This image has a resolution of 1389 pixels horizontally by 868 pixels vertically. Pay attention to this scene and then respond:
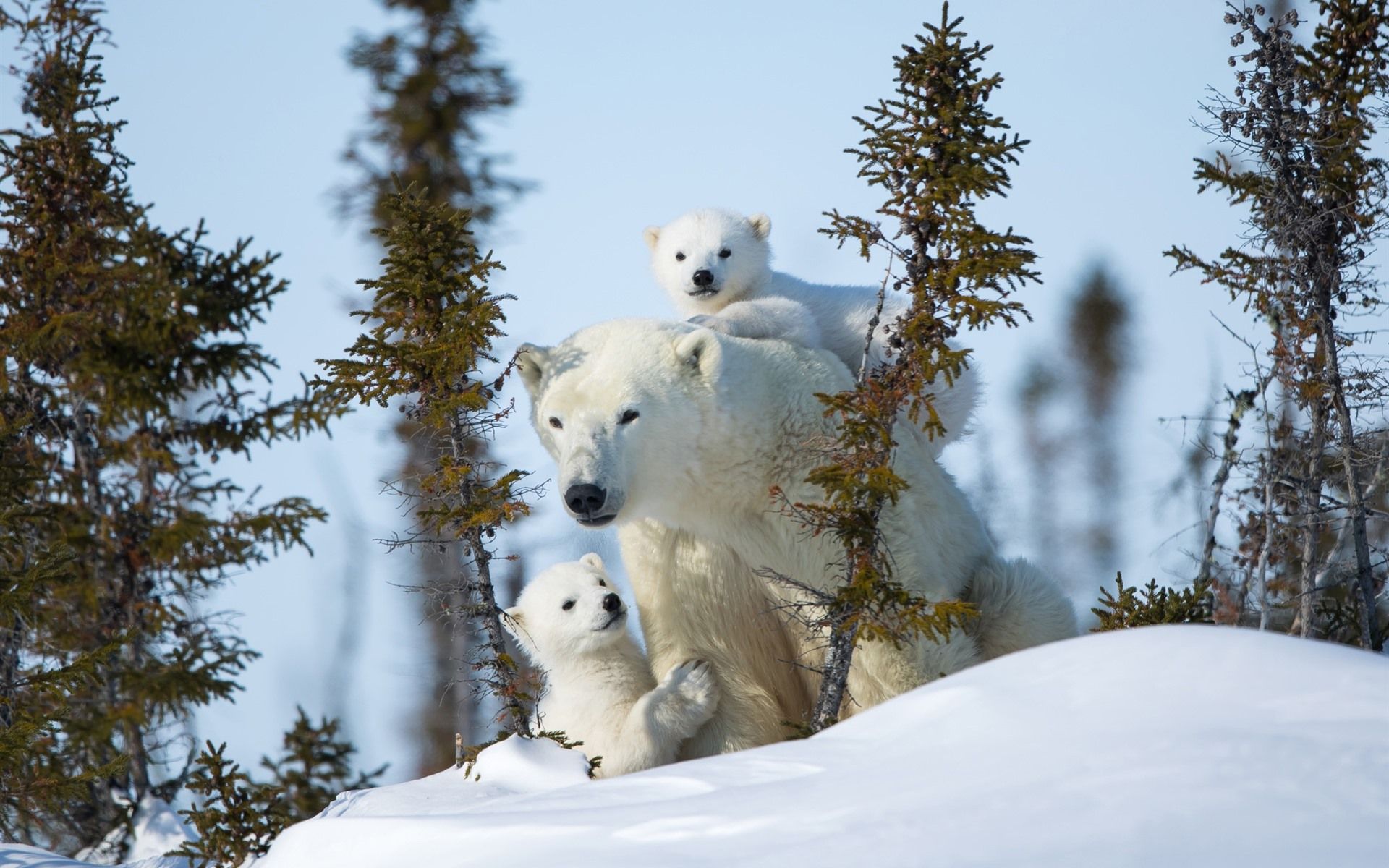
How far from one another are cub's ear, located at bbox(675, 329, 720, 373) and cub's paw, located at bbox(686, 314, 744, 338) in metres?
0.51

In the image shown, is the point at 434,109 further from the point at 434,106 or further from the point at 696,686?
the point at 696,686

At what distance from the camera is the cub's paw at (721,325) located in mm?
6805

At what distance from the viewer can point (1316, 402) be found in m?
7.30

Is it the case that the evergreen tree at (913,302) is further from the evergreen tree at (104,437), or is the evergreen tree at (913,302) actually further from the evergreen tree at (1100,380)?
the evergreen tree at (1100,380)

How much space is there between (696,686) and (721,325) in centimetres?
177

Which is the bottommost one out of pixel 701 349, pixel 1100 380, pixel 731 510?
pixel 731 510

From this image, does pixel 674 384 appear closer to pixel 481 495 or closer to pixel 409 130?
pixel 481 495

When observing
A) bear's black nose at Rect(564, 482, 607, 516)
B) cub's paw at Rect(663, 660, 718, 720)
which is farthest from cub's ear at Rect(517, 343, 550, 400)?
cub's paw at Rect(663, 660, 718, 720)

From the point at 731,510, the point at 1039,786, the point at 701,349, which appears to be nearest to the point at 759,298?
the point at 701,349

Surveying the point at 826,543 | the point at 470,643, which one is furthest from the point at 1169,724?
the point at 470,643

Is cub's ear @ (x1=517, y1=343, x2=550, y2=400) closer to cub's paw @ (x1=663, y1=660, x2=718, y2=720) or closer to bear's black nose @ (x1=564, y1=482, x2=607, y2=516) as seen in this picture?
bear's black nose @ (x1=564, y1=482, x2=607, y2=516)

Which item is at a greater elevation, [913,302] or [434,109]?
[434,109]

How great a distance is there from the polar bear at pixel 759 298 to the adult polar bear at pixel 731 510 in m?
0.24

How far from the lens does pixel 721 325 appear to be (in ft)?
22.4
